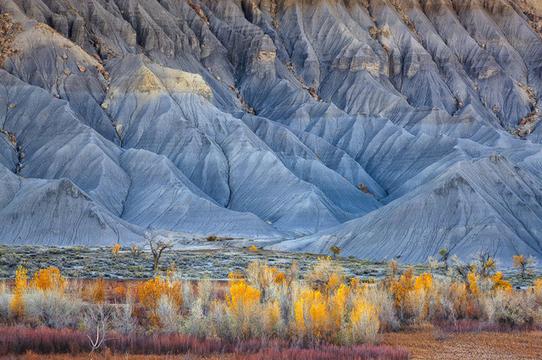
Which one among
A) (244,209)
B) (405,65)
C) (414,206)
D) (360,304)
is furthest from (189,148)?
(360,304)

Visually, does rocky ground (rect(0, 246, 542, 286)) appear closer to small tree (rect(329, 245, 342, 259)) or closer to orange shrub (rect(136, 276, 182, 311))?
small tree (rect(329, 245, 342, 259))

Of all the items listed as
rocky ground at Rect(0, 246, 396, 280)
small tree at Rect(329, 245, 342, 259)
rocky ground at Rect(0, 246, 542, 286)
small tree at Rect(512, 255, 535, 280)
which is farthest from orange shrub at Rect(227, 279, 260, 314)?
small tree at Rect(329, 245, 342, 259)

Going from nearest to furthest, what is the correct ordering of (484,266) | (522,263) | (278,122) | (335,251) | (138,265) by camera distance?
(484,266), (138,265), (522,263), (335,251), (278,122)

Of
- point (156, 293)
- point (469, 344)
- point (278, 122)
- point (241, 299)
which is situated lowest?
point (469, 344)

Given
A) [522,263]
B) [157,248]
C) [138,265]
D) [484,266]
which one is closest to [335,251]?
[522,263]

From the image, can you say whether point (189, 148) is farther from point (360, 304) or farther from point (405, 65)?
point (360, 304)

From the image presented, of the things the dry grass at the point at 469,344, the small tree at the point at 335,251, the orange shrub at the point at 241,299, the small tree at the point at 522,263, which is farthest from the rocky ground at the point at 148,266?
the dry grass at the point at 469,344

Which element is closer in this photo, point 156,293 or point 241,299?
point 241,299

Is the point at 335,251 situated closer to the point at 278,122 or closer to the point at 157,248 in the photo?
the point at 157,248
